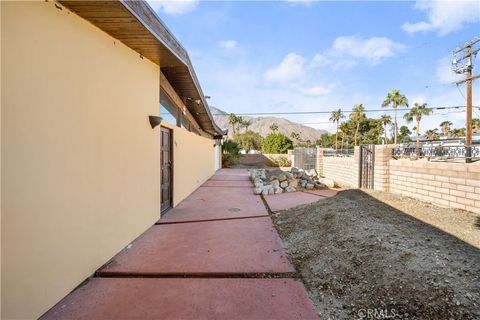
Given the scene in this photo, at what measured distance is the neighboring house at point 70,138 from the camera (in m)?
1.77

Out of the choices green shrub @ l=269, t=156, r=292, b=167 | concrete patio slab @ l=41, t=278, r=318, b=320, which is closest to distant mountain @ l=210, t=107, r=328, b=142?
green shrub @ l=269, t=156, r=292, b=167

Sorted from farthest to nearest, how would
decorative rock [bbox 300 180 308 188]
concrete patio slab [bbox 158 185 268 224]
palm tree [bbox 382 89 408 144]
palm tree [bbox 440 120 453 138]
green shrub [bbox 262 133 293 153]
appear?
palm tree [bbox 440 120 453 138], palm tree [bbox 382 89 408 144], green shrub [bbox 262 133 293 153], decorative rock [bbox 300 180 308 188], concrete patio slab [bbox 158 185 268 224]

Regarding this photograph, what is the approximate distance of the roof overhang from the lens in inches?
97.4

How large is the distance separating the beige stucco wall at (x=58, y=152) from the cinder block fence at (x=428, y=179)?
596 cm

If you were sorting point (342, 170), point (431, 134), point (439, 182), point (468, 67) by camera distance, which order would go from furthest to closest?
1. point (431, 134)
2. point (468, 67)
3. point (342, 170)
4. point (439, 182)

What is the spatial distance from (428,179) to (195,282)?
18.3 feet

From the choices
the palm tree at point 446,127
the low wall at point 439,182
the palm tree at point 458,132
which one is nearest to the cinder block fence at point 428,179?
the low wall at point 439,182

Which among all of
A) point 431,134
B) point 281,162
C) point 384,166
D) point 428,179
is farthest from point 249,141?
point 428,179

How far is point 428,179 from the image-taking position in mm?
5336

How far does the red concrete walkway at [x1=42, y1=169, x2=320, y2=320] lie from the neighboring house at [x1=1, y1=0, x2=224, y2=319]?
288 millimetres

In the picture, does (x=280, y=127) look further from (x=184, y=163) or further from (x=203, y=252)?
(x=203, y=252)

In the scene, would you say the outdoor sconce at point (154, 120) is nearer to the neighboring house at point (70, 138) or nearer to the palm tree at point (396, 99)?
the neighboring house at point (70, 138)

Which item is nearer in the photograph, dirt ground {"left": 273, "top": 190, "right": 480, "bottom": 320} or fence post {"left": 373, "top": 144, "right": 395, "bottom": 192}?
dirt ground {"left": 273, "top": 190, "right": 480, "bottom": 320}

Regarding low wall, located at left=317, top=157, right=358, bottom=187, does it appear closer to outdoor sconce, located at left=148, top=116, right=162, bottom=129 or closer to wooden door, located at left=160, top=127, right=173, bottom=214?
wooden door, located at left=160, top=127, right=173, bottom=214
